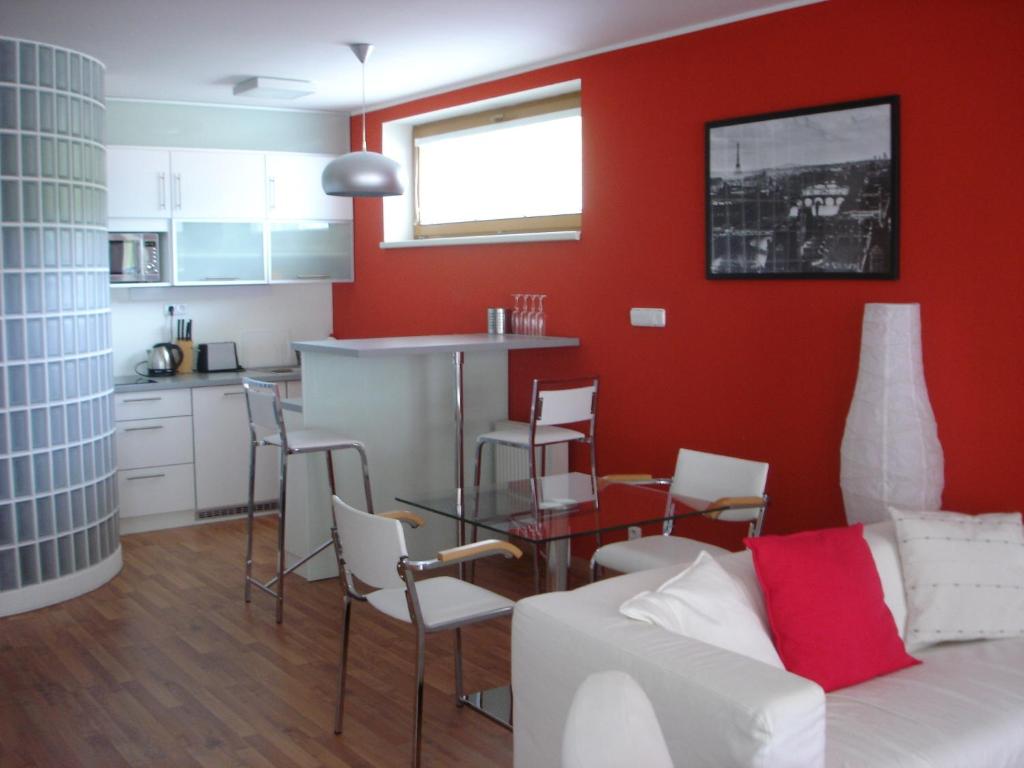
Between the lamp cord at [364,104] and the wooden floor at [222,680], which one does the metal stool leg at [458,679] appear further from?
the lamp cord at [364,104]

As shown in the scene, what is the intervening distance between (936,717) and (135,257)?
5.42 metres

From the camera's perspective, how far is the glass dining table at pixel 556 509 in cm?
340

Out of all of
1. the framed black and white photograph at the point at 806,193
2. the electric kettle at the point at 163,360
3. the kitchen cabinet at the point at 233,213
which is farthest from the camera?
the electric kettle at the point at 163,360

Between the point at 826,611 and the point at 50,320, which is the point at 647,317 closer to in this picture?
the point at 826,611

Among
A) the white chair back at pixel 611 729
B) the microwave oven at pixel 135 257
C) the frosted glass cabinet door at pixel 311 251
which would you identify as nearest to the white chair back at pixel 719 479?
the white chair back at pixel 611 729

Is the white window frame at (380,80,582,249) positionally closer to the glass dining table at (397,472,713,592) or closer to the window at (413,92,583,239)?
the window at (413,92,583,239)

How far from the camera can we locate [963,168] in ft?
12.7

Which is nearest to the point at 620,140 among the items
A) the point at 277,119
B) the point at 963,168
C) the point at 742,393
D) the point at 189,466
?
the point at 742,393

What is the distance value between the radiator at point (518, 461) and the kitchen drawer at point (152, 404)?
6.39 feet

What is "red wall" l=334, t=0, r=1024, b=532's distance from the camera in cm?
380

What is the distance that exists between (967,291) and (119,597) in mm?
4017

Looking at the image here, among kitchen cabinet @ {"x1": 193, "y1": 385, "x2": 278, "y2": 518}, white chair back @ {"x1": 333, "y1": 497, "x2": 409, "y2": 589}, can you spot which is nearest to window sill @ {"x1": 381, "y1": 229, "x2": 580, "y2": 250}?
kitchen cabinet @ {"x1": 193, "y1": 385, "x2": 278, "y2": 518}

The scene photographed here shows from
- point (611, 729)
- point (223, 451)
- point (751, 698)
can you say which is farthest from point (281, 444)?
point (611, 729)

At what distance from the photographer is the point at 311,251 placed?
7289mm
